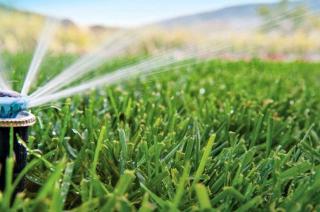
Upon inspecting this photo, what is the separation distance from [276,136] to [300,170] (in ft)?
1.39

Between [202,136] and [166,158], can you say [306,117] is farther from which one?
[166,158]

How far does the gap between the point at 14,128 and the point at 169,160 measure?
300 mm

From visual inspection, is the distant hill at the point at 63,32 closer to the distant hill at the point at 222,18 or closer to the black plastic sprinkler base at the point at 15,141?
the distant hill at the point at 222,18

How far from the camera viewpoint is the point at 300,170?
0.91 m

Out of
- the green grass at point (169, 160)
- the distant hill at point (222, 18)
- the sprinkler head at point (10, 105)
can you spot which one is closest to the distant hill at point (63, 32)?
the green grass at point (169, 160)

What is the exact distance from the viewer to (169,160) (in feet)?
3.25

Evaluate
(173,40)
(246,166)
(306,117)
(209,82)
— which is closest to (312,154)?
(246,166)

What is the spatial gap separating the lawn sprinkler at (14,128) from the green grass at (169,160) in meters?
0.03

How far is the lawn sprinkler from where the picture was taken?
2.49 ft

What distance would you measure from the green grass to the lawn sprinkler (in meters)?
0.03

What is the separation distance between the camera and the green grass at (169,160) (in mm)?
751

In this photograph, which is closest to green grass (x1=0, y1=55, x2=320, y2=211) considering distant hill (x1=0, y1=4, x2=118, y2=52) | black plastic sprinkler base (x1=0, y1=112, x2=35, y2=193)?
black plastic sprinkler base (x1=0, y1=112, x2=35, y2=193)

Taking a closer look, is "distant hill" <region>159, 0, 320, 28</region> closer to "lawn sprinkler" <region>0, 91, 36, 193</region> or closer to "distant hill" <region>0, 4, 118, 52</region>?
"lawn sprinkler" <region>0, 91, 36, 193</region>

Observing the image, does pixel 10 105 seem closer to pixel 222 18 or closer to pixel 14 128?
pixel 14 128
